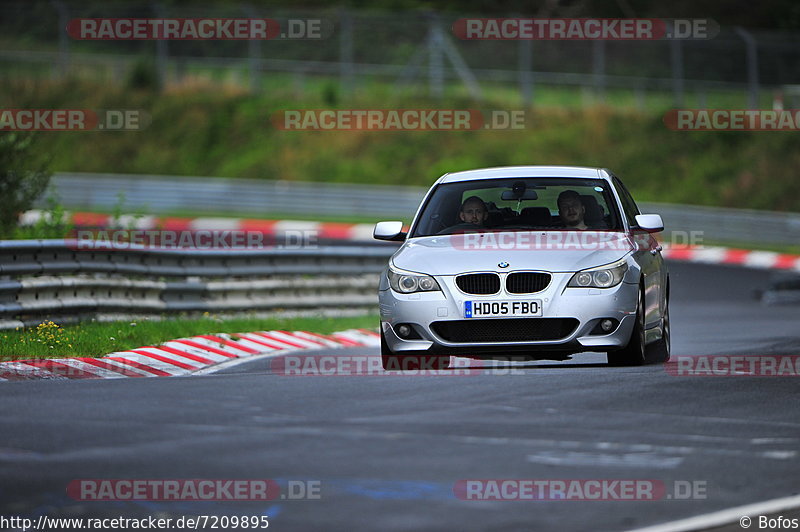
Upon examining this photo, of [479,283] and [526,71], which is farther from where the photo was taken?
[526,71]

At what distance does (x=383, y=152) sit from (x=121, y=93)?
9671 mm

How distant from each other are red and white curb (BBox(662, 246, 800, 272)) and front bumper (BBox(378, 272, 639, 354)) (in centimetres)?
2202

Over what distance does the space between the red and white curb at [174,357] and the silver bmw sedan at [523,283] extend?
1888mm

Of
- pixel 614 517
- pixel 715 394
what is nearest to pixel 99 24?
pixel 715 394

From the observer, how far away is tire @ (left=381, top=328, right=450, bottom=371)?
1139 cm

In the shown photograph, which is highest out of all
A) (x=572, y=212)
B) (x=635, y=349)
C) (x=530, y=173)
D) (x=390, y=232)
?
(x=530, y=173)

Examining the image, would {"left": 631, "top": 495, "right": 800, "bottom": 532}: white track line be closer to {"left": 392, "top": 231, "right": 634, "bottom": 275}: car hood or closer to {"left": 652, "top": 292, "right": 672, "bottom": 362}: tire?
{"left": 392, "top": 231, "right": 634, "bottom": 275}: car hood

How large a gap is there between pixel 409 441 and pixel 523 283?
3.05 m

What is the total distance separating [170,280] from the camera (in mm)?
17812

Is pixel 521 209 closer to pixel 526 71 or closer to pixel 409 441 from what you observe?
pixel 409 441

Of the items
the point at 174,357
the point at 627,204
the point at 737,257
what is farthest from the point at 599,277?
the point at 737,257

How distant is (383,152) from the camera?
158ft

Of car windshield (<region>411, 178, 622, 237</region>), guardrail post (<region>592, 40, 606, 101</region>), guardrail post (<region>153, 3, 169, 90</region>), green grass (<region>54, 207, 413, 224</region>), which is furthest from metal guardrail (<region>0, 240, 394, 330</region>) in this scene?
guardrail post (<region>153, 3, 169, 90</region>)

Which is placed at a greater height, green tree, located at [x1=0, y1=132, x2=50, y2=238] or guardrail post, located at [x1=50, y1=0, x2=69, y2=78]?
guardrail post, located at [x1=50, y1=0, x2=69, y2=78]
